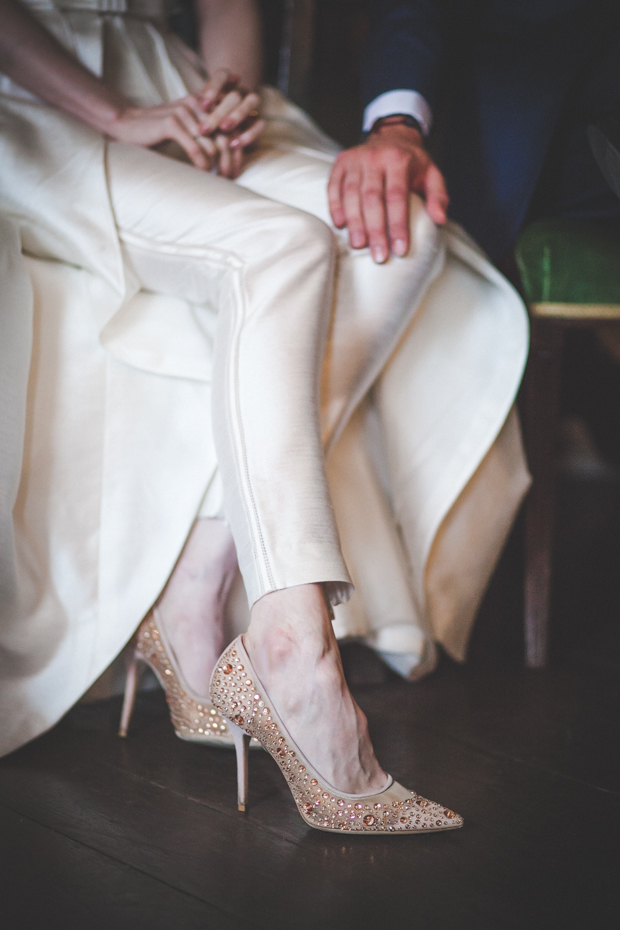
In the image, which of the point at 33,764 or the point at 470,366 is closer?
the point at 33,764

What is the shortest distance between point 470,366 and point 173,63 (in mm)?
611

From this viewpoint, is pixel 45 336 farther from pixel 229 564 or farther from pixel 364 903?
pixel 364 903

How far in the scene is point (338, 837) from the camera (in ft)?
1.89

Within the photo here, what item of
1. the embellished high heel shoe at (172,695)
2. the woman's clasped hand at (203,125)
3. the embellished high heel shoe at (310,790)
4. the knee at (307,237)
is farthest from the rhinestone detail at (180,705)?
the woman's clasped hand at (203,125)

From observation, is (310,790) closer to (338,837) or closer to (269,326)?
(338,837)

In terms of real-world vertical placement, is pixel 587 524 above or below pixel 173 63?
below

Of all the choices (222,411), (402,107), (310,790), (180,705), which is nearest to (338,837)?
(310,790)

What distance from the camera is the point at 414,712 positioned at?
83cm

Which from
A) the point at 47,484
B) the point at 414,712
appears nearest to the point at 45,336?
the point at 47,484

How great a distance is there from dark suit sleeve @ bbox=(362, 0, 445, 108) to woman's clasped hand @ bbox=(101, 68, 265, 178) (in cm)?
23

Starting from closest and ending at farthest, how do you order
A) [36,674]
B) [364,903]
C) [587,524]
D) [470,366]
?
[364,903] < [36,674] < [470,366] < [587,524]

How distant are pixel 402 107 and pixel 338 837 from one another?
916 millimetres

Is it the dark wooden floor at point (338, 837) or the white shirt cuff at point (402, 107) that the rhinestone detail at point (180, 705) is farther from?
the white shirt cuff at point (402, 107)

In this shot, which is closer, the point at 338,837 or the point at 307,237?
the point at 338,837
